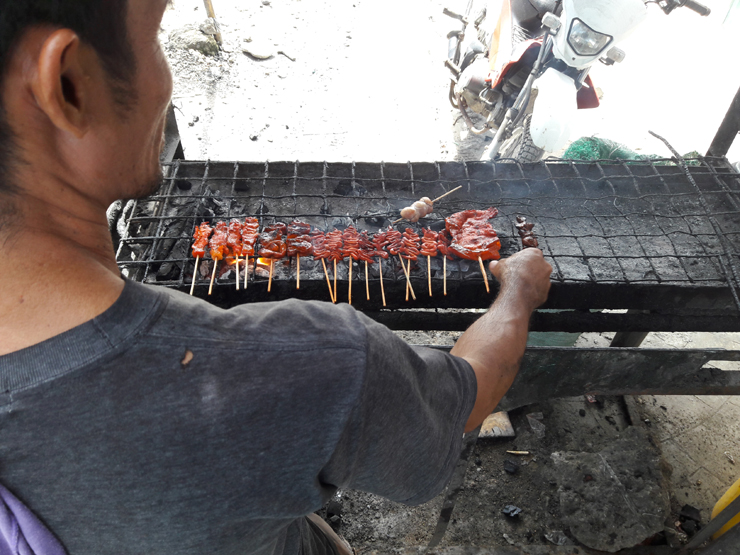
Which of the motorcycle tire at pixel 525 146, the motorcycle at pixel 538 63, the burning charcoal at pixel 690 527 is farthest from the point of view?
the motorcycle tire at pixel 525 146

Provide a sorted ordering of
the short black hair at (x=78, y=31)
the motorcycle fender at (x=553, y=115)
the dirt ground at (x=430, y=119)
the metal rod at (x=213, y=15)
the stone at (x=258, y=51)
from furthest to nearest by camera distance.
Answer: the stone at (x=258, y=51) → the metal rod at (x=213, y=15) → the motorcycle fender at (x=553, y=115) → the dirt ground at (x=430, y=119) → the short black hair at (x=78, y=31)

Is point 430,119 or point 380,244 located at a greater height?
point 380,244

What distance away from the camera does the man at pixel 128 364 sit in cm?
96

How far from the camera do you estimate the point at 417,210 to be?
368 centimetres

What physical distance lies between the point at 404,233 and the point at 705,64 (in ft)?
40.4

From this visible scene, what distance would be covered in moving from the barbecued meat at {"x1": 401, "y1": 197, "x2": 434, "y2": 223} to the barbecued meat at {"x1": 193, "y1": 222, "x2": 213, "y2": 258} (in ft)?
5.04

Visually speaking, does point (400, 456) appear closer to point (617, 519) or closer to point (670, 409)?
point (617, 519)

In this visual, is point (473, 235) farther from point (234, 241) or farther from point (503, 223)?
point (234, 241)

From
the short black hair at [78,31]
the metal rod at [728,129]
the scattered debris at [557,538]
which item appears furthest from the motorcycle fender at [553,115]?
the short black hair at [78,31]

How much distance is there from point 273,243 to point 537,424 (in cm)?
358

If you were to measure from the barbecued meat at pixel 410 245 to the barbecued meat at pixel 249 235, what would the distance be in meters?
1.12

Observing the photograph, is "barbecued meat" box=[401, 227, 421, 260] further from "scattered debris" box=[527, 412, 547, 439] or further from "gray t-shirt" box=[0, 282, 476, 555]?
"scattered debris" box=[527, 412, 547, 439]

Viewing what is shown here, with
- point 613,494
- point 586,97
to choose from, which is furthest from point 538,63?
point 613,494

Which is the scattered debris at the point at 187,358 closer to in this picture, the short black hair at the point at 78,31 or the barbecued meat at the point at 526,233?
the short black hair at the point at 78,31
